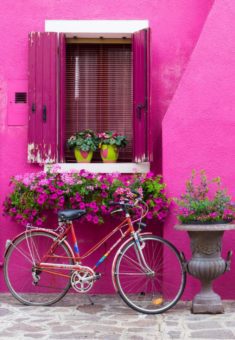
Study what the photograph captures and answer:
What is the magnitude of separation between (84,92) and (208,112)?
1.60 meters

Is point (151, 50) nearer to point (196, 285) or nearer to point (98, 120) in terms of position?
point (98, 120)

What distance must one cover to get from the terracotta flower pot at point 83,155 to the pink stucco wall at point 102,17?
667 mm

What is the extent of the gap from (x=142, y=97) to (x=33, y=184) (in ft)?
5.28

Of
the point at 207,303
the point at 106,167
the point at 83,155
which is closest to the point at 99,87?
the point at 83,155

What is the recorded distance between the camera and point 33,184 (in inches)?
245

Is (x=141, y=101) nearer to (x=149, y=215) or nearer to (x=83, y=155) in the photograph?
(x=83, y=155)

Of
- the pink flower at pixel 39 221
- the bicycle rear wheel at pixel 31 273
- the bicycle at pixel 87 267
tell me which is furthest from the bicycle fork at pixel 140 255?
the pink flower at pixel 39 221

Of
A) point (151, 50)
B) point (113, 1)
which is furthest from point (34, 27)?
point (151, 50)

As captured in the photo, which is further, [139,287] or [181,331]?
[139,287]

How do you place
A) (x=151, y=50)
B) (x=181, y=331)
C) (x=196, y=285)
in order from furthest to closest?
(x=151, y=50) → (x=196, y=285) → (x=181, y=331)

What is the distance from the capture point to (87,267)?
5.87 metres

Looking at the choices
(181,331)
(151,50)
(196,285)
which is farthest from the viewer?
(151,50)

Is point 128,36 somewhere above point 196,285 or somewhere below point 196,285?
above

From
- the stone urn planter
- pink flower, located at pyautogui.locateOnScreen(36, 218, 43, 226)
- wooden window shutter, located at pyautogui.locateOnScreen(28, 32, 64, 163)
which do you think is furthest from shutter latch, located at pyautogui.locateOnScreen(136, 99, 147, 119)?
pink flower, located at pyautogui.locateOnScreen(36, 218, 43, 226)
